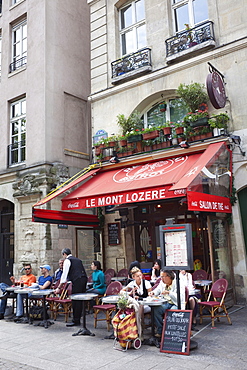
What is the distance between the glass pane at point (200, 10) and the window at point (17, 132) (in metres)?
7.07

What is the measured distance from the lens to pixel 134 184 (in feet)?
28.7

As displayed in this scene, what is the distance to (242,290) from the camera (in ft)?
28.4

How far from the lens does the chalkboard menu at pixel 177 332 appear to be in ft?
17.2

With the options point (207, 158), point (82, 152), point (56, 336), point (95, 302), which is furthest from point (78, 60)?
point (56, 336)

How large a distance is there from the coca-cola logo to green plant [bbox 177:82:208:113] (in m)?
1.51

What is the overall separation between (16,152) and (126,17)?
631 centimetres

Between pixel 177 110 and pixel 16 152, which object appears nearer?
pixel 177 110

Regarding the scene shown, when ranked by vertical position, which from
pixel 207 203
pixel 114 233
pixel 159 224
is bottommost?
pixel 114 233

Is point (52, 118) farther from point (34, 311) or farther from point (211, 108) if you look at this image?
point (34, 311)

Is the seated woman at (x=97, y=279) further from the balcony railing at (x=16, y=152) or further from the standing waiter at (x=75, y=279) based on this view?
the balcony railing at (x=16, y=152)

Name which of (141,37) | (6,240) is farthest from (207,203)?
(6,240)

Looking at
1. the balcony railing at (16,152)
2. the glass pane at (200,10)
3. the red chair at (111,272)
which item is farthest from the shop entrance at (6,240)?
the glass pane at (200,10)

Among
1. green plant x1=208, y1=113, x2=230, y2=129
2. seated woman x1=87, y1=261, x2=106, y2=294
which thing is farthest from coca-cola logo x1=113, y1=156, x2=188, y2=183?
seated woman x1=87, y1=261, x2=106, y2=294

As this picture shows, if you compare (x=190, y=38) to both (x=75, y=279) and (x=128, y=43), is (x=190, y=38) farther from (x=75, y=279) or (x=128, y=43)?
(x=75, y=279)
